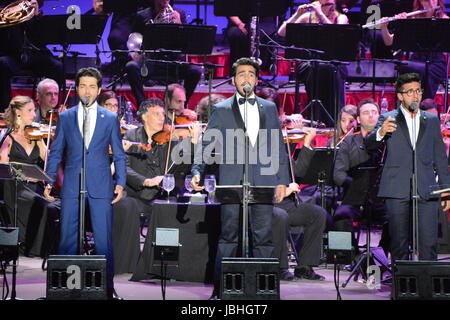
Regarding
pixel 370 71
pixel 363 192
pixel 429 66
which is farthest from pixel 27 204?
pixel 429 66

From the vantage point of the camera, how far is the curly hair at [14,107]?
7086 mm

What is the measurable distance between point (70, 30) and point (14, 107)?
2.19 meters

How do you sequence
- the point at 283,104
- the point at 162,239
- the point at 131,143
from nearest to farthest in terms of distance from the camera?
1. the point at 162,239
2. the point at 131,143
3. the point at 283,104

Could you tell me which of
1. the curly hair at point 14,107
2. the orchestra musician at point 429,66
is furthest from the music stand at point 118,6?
the orchestra musician at point 429,66

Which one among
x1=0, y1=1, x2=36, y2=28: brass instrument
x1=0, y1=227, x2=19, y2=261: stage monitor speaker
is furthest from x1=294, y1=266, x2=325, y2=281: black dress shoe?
x1=0, y1=1, x2=36, y2=28: brass instrument

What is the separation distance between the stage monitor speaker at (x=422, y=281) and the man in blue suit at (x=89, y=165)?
6.73 ft

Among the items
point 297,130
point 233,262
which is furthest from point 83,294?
point 297,130

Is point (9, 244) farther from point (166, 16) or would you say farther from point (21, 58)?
point (166, 16)

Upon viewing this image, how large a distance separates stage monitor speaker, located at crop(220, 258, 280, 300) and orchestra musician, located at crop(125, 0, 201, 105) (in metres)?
5.49

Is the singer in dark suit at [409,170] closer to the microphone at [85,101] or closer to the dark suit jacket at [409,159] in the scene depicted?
the dark suit jacket at [409,159]

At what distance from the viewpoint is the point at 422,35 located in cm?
873
